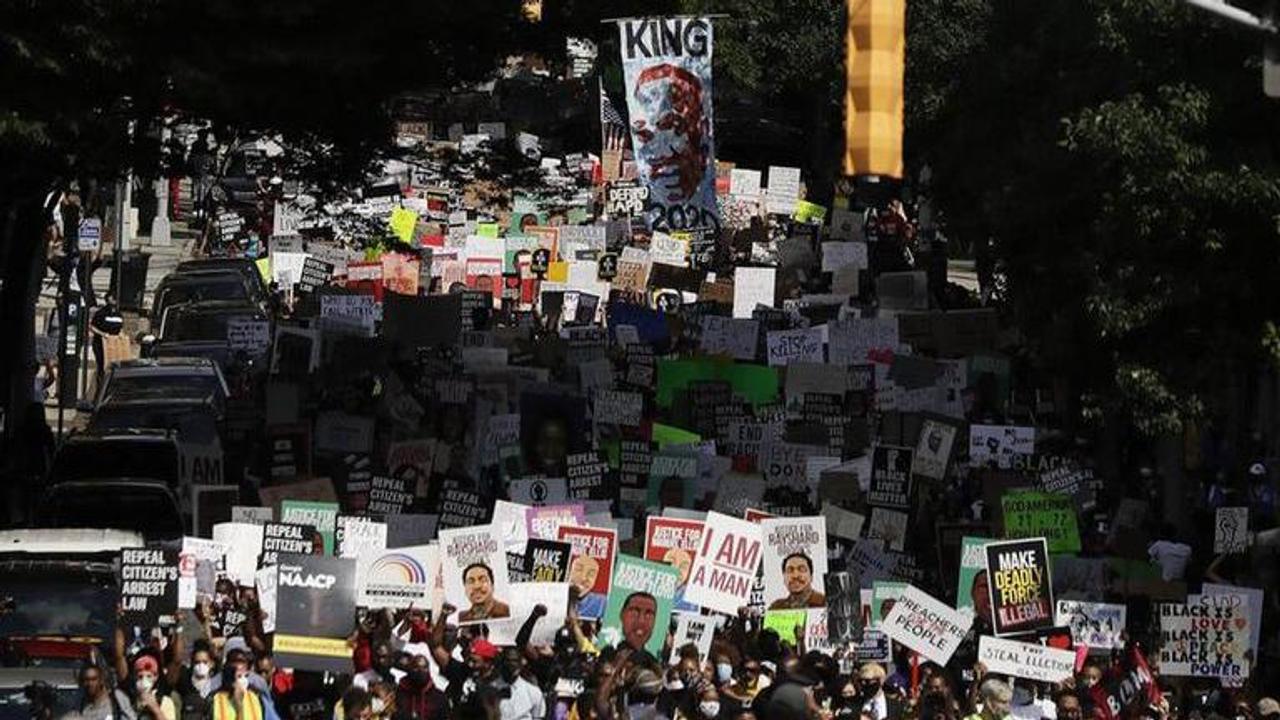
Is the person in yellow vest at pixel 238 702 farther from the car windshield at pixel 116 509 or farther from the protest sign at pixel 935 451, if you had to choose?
the protest sign at pixel 935 451

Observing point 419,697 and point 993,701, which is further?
point 419,697

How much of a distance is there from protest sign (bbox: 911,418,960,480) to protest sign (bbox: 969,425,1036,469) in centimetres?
62

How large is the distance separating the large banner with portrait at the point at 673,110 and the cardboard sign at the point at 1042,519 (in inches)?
414

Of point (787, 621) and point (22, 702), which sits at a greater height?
point (787, 621)

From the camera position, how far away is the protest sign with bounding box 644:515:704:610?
22.1 metres

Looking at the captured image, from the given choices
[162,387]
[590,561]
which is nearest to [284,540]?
[590,561]

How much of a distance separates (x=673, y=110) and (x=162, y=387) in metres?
6.35

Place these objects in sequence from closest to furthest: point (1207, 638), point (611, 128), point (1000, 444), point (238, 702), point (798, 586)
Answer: point (238, 702)
point (1207, 638)
point (798, 586)
point (1000, 444)
point (611, 128)

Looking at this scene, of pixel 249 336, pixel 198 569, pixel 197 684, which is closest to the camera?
pixel 197 684

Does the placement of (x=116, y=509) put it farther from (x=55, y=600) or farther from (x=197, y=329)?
(x=197, y=329)

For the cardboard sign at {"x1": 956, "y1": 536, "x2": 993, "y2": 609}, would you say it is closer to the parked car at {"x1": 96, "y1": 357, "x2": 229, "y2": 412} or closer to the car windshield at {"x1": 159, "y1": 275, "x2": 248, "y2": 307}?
the parked car at {"x1": 96, "y1": 357, "x2": 229, "y2": 412}

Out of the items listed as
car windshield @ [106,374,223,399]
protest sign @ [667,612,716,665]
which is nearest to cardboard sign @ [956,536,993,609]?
protest sign @ [667,612,716,665]

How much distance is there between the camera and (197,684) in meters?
19.5

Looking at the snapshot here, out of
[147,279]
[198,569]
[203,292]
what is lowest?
[198,569]
